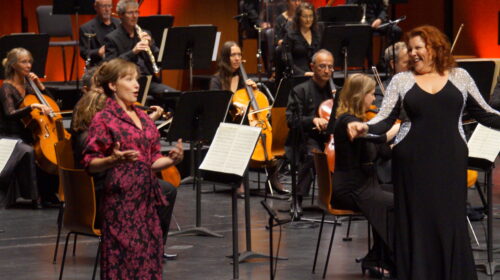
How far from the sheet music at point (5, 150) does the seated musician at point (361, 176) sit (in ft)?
Answer: 6.37

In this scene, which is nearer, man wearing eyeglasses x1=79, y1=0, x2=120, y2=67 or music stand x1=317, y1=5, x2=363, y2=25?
man wearing eyeglasses x1=79, y1=0, x2=120, y2=67

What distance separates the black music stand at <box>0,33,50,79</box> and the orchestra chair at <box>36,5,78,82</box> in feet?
7.13

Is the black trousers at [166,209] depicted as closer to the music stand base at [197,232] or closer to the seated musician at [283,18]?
the music stand base at [197,232]

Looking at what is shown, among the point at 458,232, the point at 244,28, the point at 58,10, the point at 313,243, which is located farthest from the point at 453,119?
the point at 244,28

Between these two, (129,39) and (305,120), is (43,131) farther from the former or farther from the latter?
(305,120)

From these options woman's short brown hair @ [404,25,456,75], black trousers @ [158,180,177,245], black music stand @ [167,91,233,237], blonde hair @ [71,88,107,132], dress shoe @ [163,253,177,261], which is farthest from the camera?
black music stand @ [167,91,233,237]

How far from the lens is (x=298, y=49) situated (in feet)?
32.9

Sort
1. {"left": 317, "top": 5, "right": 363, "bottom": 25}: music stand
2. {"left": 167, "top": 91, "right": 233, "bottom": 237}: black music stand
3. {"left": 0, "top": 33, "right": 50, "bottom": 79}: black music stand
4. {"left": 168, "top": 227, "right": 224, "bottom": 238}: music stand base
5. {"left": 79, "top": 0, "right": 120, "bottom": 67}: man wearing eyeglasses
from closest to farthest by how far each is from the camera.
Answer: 1. {"left": 167, "top": 91, "right": 233, "bottom": 237}: black music stand
2. {"left": 168, "top": 227, "right": 224, "bottom": 238}: music stand base
3. {"left": 0, "top": 33, "right": 50, "bottom": 79}: black music stand
4. {"left": 79, "top": 0, "right": 120, "bottom": 67}: man wearing eyeglasses
5. {"left": 317, "top": 5, "right": 363, "bottom": 25}: music stand

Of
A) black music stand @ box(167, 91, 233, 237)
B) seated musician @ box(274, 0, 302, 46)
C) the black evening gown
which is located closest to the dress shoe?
black music stand @ box(167, 91, 233, 237)

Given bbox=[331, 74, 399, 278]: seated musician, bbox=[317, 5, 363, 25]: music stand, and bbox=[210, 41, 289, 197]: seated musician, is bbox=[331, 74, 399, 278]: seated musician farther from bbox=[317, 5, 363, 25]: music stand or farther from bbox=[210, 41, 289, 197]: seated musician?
bbox=[317, 5, 363, 25]: music stand

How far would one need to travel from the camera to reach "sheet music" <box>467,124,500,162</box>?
20.4 ft

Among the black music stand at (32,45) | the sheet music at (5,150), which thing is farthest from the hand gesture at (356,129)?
the black music stand at (32,45)

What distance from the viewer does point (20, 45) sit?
9539 millimetres

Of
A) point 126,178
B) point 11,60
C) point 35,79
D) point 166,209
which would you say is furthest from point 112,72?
point 35,79
